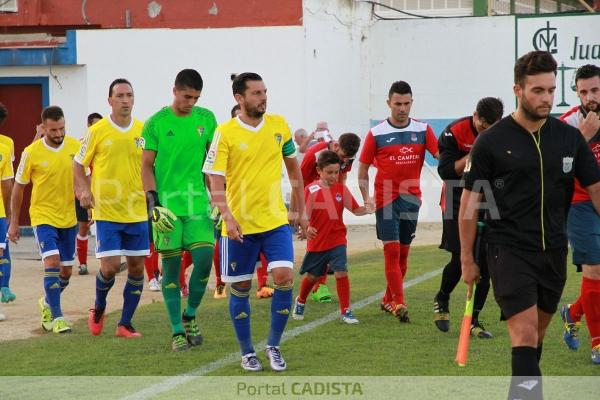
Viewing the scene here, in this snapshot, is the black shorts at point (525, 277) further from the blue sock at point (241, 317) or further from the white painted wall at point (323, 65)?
the white painted wall at point (323, 65)

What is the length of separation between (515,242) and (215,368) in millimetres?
3012

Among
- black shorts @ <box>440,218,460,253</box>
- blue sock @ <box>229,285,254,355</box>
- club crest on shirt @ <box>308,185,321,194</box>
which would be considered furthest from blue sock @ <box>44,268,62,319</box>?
black shorts @ <box>440,218,460,253</box>

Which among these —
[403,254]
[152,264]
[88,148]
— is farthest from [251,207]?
[152,264]

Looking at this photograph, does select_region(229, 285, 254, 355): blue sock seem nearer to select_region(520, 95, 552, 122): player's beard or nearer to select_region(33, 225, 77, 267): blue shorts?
select_region(520, 95, 552, 122): player's beard

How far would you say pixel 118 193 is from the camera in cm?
1038

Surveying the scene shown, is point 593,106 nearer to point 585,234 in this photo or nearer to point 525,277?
point 585,234

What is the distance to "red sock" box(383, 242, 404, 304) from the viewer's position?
10859mm

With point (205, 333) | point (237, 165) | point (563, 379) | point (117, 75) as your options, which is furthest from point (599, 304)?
point (117, 75)

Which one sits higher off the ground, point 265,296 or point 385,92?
point 385,92

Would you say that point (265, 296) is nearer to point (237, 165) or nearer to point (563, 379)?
point (237, 165)

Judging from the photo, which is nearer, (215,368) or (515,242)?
(515,242)

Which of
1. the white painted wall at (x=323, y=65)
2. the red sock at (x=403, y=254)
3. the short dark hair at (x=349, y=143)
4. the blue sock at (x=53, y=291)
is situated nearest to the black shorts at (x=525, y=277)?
the red sock at (x=403, y=254)

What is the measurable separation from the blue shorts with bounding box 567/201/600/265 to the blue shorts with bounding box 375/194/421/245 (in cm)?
270

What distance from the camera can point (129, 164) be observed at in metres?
10.5
